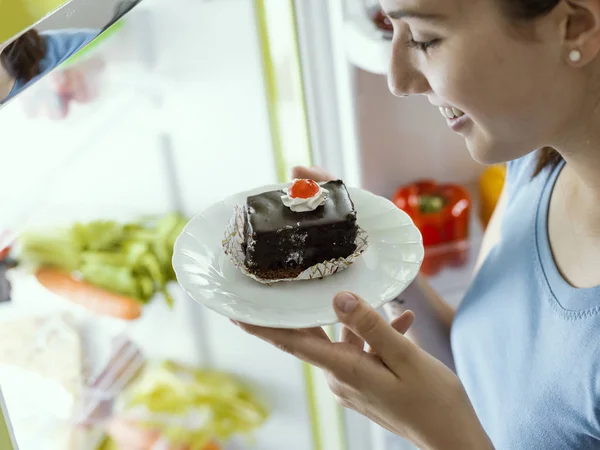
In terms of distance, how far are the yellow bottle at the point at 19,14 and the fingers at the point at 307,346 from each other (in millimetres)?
424

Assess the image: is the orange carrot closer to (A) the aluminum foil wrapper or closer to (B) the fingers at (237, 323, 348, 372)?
(A) the aluminum foil wrapper

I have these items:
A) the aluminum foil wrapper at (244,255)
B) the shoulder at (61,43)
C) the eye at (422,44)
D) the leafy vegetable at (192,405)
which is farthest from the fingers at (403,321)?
the leafy vegetable at (192,405)

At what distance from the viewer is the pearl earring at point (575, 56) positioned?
823 millimetres

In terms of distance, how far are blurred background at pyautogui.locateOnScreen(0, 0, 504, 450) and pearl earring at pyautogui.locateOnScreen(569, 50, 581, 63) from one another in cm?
59

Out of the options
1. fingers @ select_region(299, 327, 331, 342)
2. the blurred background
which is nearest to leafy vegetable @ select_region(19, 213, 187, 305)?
the blurred background

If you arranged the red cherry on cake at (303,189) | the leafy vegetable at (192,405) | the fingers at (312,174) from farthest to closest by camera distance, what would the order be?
the leafy vegetable at (192,405) < the fingers at (312,174) < the red cherry on cake at (303,189)

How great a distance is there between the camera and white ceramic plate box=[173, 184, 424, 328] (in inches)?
34.4

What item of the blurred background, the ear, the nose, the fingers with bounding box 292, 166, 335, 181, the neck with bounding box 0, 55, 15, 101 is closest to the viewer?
the neck with bounding box 0, 55, 15, 101

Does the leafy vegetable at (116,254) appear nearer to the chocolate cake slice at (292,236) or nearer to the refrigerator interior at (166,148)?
the refrigerator interior at (166,148)

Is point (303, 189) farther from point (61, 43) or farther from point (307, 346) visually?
point (61, 43)

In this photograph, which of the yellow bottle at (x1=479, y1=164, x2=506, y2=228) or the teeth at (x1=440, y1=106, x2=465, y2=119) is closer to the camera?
the teeth at (x1=440, y1=106, x2=465, y2=119)

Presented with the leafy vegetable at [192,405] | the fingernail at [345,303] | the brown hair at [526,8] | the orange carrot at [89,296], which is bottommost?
the leafy vegetable at [192,405]

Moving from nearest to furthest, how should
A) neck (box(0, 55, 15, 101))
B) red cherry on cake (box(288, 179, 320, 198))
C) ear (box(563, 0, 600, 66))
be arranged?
neck (box(0, 55, 15, 101)), ear (box(563, 0, 600, 66)), red cherry on cake (box(288, 179, 320, 198))

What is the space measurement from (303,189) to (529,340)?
0.39 m
